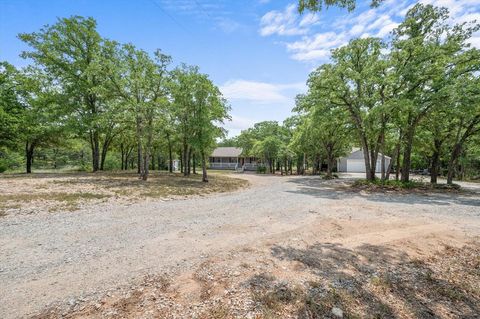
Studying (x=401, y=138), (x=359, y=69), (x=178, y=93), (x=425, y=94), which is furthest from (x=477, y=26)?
(x=178, y=93)

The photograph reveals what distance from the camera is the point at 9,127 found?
1861 cm

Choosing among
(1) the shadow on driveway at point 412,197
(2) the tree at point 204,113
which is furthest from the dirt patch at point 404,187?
(2) the tree at point 204,113

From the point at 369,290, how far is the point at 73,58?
25.8 m

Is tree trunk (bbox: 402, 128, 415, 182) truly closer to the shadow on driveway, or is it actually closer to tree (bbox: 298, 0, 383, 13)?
the shadow on driveway

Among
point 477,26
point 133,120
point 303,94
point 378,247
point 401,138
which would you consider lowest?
point 378,247

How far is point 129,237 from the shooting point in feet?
17.4

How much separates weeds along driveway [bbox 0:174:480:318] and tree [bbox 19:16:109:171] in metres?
14.7

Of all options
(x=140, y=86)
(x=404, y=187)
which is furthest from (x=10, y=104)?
(x=404, y=187)

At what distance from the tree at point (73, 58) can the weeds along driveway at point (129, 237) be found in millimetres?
14691

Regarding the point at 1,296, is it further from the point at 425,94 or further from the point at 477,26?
the point at 477,26

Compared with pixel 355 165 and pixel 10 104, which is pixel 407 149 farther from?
pixel 10 104

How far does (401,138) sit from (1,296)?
19.5 m

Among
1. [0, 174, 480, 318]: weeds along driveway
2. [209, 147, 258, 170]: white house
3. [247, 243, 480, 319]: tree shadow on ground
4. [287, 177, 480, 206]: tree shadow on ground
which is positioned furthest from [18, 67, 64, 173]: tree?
[209, 147, 258, 170]: white house

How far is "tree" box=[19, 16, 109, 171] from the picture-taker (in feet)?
62.2
